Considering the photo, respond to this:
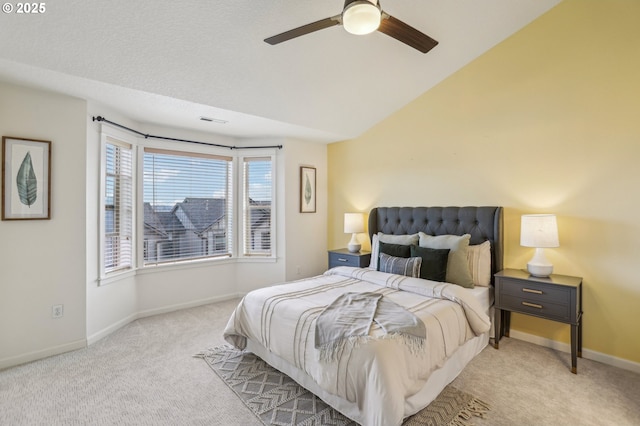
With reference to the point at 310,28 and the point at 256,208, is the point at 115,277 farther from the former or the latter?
the point at 310,28

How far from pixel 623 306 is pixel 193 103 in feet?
14.8

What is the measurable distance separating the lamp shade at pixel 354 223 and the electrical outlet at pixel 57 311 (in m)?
3.36

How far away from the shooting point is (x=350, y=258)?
4.30 m

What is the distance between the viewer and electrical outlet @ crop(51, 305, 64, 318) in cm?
285

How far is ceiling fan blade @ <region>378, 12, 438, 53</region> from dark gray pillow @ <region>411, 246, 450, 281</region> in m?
1.85

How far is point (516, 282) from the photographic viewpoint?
282 cm

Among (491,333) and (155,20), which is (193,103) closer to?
(155,20)

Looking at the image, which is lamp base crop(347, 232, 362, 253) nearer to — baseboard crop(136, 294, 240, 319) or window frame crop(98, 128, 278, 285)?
window frame crop(98, 128, 278, 285)

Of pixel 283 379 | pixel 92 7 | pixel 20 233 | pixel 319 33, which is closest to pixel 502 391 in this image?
pixel 283 379

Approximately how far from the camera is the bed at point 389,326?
175 centimetres

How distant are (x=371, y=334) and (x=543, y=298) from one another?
185cm

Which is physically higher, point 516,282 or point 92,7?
point 92,7

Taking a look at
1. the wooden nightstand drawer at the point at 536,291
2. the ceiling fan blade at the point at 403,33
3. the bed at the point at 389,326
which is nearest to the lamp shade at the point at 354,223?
the bed at the point at 389,326

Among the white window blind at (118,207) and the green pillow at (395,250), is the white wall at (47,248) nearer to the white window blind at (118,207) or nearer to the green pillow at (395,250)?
the white window blind at (118,207)
